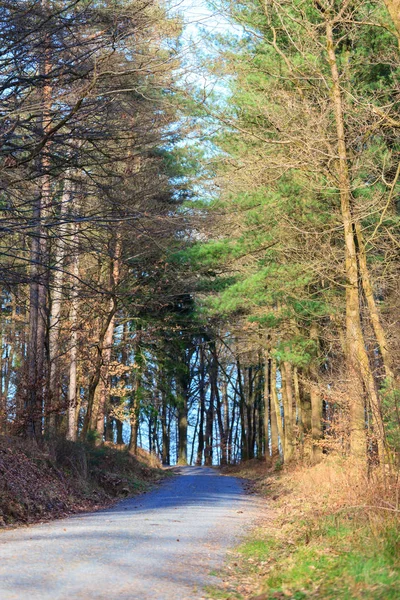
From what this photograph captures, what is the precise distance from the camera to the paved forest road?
5.96 m

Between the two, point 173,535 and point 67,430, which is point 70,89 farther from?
point 67,430

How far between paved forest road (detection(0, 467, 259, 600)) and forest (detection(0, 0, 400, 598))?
8.26ft

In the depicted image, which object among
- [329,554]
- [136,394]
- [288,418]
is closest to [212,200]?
[288,418]

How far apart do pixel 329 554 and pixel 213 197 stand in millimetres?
19760

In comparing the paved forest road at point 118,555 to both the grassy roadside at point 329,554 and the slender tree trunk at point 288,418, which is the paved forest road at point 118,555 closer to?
the grassy roadside at point 329,554

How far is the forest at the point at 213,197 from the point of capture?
11.2 metres

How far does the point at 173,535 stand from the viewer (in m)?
9.78

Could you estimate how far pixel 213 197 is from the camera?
26250mm

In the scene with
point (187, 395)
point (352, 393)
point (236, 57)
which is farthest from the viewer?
point (187, 395)

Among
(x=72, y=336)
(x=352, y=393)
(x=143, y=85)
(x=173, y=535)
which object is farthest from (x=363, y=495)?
(x=72, y=336)

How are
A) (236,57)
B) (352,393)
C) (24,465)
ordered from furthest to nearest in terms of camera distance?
(236,57)
(24,465)
(352,393)

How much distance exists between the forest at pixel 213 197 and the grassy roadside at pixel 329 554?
2.09 feet

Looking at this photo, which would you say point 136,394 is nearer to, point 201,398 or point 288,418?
point 288,418

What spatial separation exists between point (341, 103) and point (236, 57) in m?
4.04
